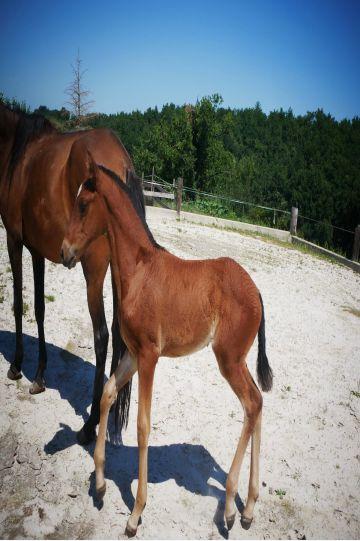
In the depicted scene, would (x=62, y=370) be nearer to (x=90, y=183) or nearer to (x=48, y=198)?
(x=48, y=198)

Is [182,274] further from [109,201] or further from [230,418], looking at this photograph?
[230,418]

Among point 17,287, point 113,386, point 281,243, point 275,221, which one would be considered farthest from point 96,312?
point 275,221

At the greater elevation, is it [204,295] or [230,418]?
[204,295]

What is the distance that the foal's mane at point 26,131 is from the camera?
3.91 m

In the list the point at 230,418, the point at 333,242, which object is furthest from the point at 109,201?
the point at 333,242

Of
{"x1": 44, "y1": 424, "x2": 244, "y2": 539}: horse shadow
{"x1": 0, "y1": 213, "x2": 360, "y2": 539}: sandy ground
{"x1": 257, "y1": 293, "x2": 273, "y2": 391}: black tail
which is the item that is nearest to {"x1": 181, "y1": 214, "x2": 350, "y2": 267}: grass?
{"x1": 0, "y1": 213, "x2": 360, "y2": 539}: sandy ground

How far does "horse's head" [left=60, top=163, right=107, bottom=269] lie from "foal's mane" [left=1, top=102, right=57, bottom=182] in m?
1.83

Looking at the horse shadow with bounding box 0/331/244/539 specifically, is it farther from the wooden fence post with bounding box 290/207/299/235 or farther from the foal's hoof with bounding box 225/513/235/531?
the wooden fence post with bounding box 290/207/299/235

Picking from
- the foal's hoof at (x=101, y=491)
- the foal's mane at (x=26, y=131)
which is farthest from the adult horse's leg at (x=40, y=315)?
the foal's hoof at (x=101, y=491)

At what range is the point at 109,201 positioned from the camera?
2512mm

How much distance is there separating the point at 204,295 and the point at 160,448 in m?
1.67

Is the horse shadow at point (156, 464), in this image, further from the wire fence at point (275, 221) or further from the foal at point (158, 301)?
the wire fence at point (275, 221)

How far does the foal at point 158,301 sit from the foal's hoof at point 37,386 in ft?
5.52

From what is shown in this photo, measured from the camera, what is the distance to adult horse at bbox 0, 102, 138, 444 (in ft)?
10.4
